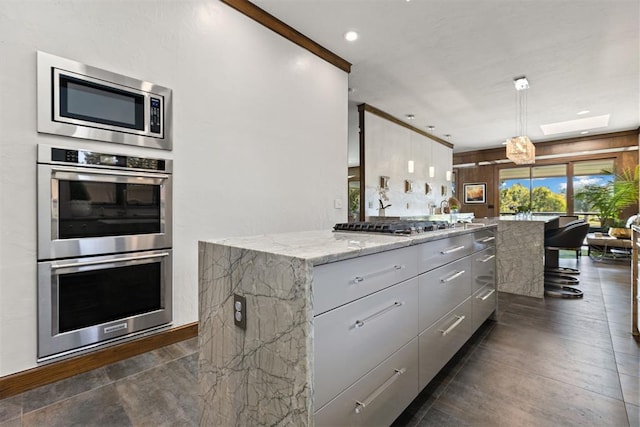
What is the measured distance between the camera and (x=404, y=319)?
145 centimetres

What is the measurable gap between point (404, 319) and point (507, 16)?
3.22 m

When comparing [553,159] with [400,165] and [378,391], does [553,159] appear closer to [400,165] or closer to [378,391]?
[400,165]

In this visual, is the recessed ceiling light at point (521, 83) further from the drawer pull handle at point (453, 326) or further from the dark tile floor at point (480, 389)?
the drawer pull handle at point (453, 326)

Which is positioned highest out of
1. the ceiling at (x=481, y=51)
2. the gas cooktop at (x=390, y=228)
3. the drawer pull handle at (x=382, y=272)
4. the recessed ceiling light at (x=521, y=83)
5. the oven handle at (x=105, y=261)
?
the ceiling at (x=481, y=51)

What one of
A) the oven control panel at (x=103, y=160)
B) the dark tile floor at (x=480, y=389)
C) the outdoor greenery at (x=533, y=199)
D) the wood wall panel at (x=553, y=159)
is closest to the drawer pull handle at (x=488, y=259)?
the dark tile floor at (x=480, y=389)

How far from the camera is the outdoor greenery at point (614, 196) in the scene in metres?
6.65

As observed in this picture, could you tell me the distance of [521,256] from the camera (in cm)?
377

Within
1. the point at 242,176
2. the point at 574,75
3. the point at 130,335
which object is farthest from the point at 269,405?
the point at 574,75

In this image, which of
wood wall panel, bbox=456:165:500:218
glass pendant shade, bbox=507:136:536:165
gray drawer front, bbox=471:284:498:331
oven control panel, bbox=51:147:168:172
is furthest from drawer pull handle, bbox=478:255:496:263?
wood wall panel, bbox=456:165:500:218

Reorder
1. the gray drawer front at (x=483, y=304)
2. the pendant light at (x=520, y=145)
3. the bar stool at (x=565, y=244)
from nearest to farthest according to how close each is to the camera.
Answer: the gray drawer front at (x=483, y=304)
the bar stool at (x=565, y=244)
the pendant light at (x=520, y=145)

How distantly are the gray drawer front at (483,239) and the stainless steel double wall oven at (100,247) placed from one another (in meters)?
2.32

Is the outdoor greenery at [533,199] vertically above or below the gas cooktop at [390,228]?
above

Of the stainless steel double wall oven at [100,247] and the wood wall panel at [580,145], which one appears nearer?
the stainless steel double wall oven at [100,247]

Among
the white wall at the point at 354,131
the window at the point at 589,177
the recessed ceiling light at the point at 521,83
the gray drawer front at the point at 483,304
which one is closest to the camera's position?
the gray drawer front at the point at 483,304
